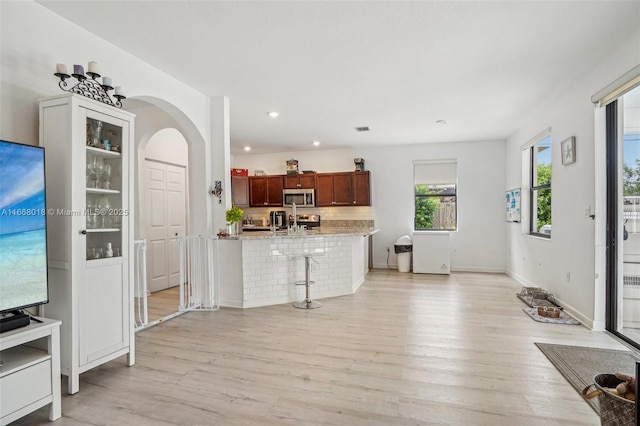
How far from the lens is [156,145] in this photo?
545cm

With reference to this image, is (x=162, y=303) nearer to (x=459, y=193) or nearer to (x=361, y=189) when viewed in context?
(x=361, y=189)

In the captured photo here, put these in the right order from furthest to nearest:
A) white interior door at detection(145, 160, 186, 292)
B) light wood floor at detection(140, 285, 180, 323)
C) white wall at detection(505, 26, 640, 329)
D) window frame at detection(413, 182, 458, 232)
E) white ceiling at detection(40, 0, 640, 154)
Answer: window frame at detection(413, 182, 458, 232) < white interior door at detection(145, 160, 186, 292) < light wood floor at detection(140, 285, 180, 323) < white wall at detection(505, 26, 640, 329) < white ceiling at detection(40, 0, 640, 154)

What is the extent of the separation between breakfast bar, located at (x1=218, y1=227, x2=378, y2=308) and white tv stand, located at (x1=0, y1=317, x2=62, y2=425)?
2324 millimetres

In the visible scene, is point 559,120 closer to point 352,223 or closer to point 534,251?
point 534,251

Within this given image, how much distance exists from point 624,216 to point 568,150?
3.52 ft

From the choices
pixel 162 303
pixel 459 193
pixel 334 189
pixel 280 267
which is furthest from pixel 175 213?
pixel 459 193

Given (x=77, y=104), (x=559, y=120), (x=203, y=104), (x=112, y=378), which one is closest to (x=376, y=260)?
(x=559, y=120)

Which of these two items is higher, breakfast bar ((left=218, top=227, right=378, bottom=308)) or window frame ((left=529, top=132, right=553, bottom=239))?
window frame ((left=529, top=132, right=553, bottom=239))

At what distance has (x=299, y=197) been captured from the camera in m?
7.45

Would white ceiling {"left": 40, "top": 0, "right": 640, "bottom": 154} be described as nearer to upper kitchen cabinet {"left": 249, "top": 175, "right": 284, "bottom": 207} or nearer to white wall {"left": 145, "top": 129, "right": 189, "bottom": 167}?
Answer: white wall {"left": 145, "top": 129, "right": 189, "bottom": 167}

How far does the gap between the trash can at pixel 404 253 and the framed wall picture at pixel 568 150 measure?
3.37 m

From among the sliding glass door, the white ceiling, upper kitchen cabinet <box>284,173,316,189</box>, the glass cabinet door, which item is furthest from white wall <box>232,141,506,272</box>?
the glass cabinet door

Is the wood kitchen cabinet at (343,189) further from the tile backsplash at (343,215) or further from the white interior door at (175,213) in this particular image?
the white interior door at (175,213)

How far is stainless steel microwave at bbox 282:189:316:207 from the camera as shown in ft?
24.2
